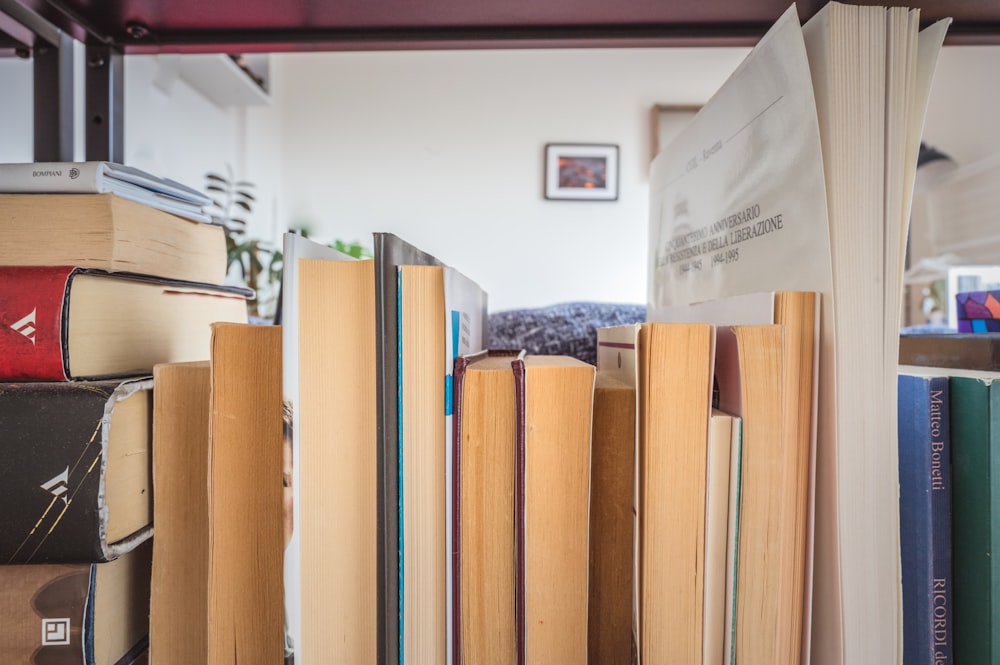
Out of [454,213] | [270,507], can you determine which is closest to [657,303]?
[270,507]

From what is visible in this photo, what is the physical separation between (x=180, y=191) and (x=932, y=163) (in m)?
2.71

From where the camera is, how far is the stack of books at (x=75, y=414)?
0.29m

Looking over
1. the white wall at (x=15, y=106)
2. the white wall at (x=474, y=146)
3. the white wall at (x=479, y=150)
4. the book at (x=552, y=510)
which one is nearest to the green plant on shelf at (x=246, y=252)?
the white wall at (x=479, y=150)

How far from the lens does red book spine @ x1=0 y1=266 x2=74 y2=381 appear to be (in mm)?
296

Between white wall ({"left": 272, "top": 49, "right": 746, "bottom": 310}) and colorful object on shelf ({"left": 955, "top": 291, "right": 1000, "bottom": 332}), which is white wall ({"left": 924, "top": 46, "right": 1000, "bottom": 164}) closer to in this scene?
white wall ({"left": 272, "top": 49, "right": 746, "bottom": 310})

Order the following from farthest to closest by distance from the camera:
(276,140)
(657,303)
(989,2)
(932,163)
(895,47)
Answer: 1. (276,140)
2. (932,163)
3. (657,303)
4. (989,2)
5. (895,47)

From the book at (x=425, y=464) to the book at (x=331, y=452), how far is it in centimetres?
2

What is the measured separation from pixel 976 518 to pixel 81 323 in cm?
52

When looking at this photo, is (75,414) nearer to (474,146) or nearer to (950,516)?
(950,516)

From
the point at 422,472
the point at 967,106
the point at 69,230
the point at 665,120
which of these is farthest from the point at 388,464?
the point at 967,106

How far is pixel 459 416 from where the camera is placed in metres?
0.28

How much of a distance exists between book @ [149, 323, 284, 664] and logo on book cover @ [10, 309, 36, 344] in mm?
66

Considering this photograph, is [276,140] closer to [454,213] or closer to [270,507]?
[454,213]

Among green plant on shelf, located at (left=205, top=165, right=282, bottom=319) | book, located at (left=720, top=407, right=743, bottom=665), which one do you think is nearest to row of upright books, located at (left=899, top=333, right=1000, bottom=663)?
book, located at (left=720, top=407, right=743, bottom=665)
